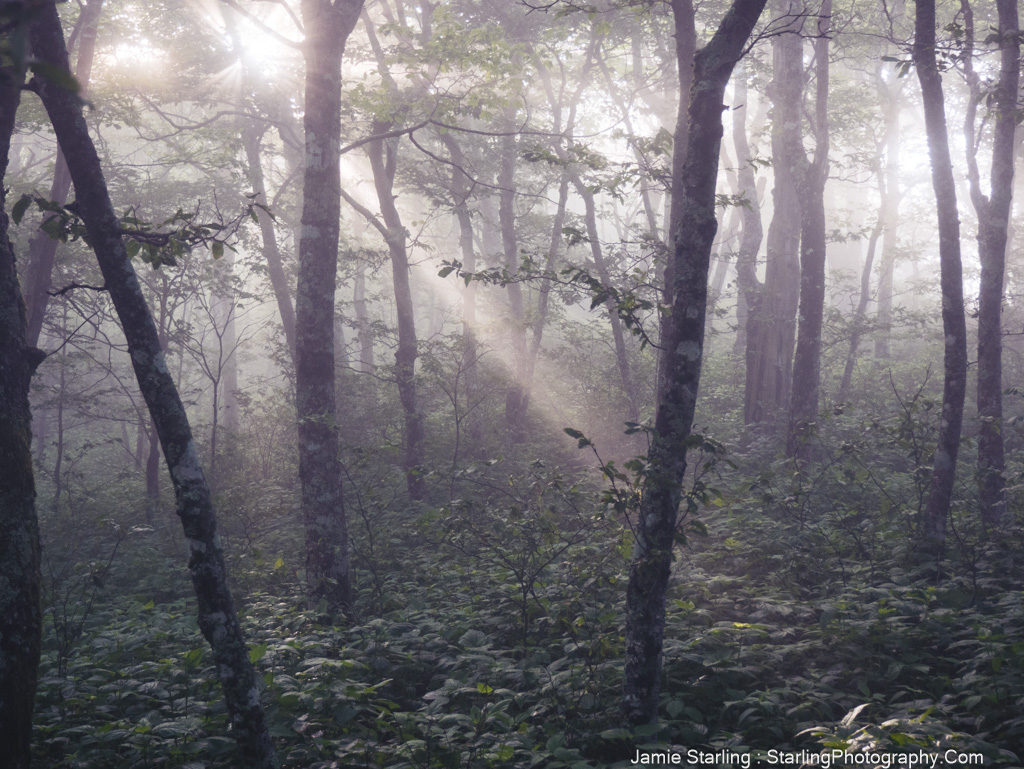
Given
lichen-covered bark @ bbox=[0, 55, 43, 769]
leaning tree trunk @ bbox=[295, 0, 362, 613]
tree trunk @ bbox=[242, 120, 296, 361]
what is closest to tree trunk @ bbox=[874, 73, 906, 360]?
tree trunk @ bbox=[242, 120, 296, 361]

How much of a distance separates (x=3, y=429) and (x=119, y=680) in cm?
244

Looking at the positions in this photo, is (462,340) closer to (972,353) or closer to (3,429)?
(3,429)

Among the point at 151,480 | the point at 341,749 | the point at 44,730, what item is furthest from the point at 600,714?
the point at 151,480

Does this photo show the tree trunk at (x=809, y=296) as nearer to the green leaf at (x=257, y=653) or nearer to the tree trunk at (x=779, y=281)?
the tree trunk at (x=779, y=281)

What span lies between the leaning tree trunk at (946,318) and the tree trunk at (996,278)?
880 millimetres

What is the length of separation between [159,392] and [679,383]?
362 cm

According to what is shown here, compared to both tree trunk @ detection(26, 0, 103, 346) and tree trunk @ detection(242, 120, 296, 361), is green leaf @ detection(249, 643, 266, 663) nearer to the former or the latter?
tree trunk @ detection(26, 0, 103, 346)

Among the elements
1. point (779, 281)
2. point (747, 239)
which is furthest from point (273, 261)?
point (747, 239)

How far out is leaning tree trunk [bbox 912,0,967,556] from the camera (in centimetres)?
753

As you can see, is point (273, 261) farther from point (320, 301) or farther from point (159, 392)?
point (159, 392)

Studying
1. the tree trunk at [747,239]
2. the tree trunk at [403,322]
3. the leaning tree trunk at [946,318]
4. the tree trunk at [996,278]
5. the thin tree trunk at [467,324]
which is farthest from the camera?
the tree trunk at [747,239]

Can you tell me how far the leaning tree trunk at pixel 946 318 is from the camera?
753 cm

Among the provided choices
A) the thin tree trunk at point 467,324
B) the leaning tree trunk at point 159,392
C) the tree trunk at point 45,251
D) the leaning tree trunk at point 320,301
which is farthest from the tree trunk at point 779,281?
the tree trunk at point 45,251

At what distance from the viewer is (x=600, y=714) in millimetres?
4602
